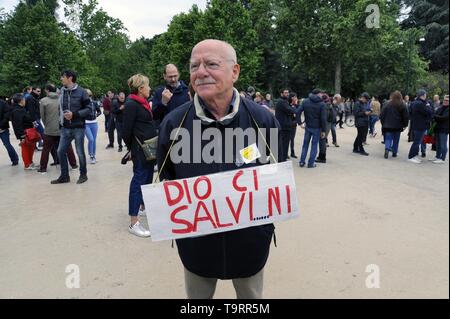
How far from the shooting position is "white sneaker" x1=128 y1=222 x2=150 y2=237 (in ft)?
14.7

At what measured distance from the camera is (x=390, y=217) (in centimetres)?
504

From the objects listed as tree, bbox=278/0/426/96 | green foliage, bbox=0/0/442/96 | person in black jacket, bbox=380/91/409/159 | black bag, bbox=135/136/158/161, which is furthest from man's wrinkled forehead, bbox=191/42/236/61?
green foliage, bbox=0/0/442/96

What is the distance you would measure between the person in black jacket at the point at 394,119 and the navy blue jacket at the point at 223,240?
877cm

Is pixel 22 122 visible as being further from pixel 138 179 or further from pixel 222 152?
pixel 222 152

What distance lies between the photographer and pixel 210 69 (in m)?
2.01

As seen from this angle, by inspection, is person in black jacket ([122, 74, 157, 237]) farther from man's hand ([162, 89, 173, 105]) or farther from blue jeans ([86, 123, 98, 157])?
blue jeans ([86, 123, 98, 157])

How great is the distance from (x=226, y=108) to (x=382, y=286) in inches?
89.8

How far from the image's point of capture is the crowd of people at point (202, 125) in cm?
207

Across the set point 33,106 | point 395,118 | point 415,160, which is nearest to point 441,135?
point 415,160

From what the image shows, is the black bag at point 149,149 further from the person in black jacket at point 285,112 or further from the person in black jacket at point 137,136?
the person in black jacket at point 285,112

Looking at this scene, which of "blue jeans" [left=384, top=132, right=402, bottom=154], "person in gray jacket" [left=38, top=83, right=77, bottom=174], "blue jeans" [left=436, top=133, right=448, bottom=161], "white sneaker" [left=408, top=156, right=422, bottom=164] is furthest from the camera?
"blue jeans" [left=384, top=132, right=402, bottom=154]

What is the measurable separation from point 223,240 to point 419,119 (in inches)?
355

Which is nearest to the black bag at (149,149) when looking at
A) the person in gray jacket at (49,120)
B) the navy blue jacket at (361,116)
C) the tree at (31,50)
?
the person in gray jacket at (49,120)
